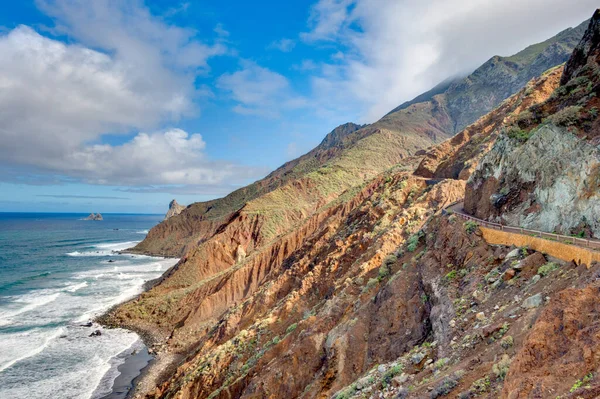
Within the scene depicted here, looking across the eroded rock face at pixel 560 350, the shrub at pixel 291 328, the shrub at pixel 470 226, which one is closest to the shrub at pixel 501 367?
the eroded rock face at pixel 560 350

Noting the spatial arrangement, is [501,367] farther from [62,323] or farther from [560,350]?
[62,323]

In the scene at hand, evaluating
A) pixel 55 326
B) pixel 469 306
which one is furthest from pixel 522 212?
pixel 55 326

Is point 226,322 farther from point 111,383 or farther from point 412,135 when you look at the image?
point 412,135

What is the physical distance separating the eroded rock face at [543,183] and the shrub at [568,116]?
0.68 feet

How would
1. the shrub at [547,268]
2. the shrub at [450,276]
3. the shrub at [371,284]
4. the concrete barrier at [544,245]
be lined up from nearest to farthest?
1. the concrete barrier at [544,245]
2. the shrub at [547,268]
3. the shrub at [450,276]
4. the shrub at [371,284]

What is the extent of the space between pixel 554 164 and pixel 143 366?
32295 mm

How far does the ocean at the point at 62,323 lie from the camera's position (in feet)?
88.3

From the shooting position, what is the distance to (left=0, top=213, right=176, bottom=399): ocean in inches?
1059

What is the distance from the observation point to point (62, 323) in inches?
1549

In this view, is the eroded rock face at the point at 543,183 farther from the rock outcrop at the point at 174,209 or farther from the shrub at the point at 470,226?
the rock outcrop at the point at 174,209

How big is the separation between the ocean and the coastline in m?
0.62

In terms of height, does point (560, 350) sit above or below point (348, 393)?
above

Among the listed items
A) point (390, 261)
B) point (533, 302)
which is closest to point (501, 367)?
point (533, 302)

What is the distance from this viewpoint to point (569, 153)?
11391 millimetres
